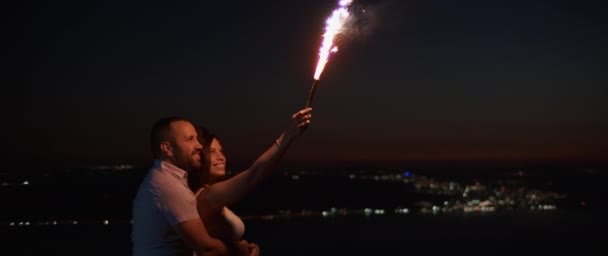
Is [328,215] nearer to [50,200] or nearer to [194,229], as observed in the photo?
[50,200]

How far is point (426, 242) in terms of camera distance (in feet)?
240

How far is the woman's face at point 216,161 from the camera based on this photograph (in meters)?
2.73

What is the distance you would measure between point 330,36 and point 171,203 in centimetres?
131

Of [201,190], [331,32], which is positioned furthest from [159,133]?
[331,32]

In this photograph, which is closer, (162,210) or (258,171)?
(162,210)

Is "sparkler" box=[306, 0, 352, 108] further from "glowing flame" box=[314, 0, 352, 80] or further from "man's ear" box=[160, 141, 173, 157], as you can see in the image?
"man's ear" box=[160, 141, 173, 157]

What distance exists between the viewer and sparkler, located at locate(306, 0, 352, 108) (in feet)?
Result: 8.80

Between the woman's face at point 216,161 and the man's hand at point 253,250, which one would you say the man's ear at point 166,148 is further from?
the man's hand at point 253,250

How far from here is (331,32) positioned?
10.4 ft

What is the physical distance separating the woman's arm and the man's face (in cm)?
15

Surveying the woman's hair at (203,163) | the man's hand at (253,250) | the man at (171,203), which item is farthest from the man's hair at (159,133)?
the man's hand at (253,250)

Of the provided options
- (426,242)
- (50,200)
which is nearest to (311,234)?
(426,242)

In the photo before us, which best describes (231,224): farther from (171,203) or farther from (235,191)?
(171,203)

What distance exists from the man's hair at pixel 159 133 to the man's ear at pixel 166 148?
0.01 m
